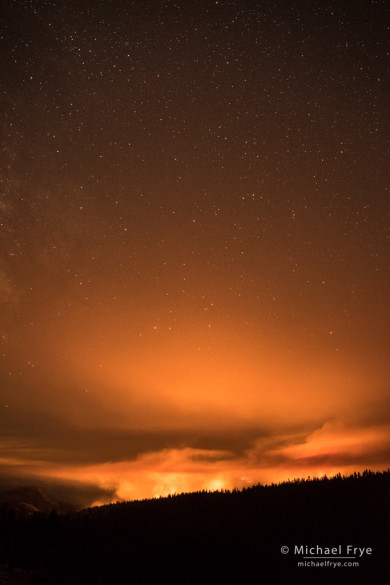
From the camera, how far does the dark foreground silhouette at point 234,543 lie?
18.0m

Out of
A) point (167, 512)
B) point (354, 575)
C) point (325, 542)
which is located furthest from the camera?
point (167, 512)

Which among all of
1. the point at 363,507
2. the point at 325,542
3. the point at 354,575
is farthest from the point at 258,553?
the point at 363,507

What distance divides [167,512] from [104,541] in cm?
989

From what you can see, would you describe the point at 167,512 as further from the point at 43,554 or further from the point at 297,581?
the point at 297,581

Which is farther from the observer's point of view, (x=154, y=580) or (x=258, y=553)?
(x=258, y=553)

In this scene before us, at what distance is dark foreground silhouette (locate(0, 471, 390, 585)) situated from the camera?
709 inches

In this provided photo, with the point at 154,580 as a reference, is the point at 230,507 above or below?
above

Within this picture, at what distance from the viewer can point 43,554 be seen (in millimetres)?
22516

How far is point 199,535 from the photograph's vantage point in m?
24.5

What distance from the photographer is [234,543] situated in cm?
2225

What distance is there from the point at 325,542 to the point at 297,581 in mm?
3442

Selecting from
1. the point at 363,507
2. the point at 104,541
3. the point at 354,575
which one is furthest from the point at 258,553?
the point at 104,541

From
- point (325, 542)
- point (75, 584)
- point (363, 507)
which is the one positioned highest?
point (363, 507)

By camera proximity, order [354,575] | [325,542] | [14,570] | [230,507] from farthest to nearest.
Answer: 1. [230,507]
2. [325,542]
3. [14,570]
4. [354,575]
